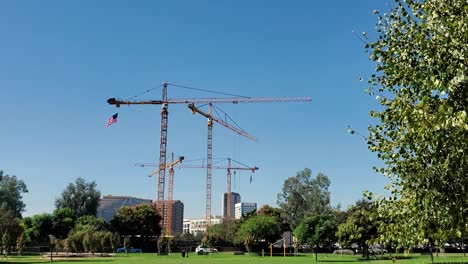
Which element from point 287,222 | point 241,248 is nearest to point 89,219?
point 241,248

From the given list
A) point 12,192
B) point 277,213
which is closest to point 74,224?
point 12,192

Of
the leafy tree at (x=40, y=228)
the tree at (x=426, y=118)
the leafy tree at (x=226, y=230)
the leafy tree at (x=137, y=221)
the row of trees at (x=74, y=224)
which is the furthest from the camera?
the leafy tree at (x=226, y=230)

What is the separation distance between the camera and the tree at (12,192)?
11906cm

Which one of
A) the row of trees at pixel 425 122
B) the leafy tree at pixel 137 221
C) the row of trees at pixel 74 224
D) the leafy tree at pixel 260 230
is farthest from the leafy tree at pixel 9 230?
the row of trees at pixel 425 122

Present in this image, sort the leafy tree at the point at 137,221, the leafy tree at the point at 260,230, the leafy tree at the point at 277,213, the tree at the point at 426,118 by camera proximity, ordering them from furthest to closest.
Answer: the leafy tree at the point at 277,213 < the leafy tree at the point at 137,221 < the leafy tree at the point at 260,230 < the tree at the point at 426,118

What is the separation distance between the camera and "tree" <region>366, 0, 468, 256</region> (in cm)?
877

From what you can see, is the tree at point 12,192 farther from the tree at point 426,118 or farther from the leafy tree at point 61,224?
the tree at point 426,118

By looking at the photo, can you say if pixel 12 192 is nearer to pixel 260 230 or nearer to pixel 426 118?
pixel 260 230

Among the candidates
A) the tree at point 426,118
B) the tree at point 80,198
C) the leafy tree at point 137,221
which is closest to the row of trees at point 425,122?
the tree at point 426,118

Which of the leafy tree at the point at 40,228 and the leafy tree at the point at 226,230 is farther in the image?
the leafy tree at the point at 226,230

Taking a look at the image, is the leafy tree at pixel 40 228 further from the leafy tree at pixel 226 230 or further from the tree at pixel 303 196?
the tree at pixel 303 196

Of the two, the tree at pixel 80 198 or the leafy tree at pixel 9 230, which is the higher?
the tree at pixel 80 198

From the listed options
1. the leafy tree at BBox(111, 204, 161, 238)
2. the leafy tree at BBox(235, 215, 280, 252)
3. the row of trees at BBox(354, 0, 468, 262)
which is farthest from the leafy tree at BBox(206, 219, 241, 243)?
the row of trees at BBox(354, 0, 468, 262)

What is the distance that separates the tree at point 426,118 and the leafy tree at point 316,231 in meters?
52.7
